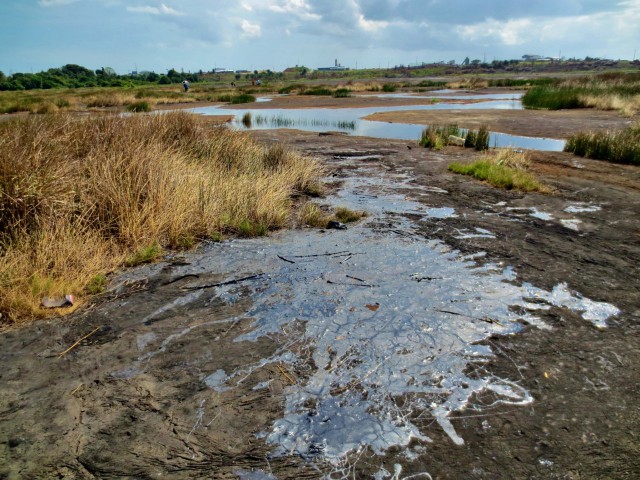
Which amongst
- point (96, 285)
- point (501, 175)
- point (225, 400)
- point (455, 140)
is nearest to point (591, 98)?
point (455, 140)

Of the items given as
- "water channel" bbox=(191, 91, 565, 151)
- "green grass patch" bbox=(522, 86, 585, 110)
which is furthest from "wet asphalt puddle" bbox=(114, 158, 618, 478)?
"green grass patch" bbox=(522, 86, 585, 110)

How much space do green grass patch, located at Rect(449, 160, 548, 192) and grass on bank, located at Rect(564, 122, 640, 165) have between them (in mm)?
4023

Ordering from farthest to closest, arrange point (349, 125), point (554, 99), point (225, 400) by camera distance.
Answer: point (554, 99) → point (349, 125) → point (225, 400)

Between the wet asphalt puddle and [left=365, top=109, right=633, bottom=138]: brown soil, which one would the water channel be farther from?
the wet asphalt puddle

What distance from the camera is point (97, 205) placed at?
582 centimetres

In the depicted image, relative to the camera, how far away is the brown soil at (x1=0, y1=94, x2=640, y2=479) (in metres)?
2.61

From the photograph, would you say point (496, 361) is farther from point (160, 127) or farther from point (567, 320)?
point (160, 127)

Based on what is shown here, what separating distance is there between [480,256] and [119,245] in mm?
4575

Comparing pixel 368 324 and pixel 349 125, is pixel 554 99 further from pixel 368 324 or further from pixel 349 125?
pixel 368 324

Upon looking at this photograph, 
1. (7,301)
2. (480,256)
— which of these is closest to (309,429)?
(7,301)

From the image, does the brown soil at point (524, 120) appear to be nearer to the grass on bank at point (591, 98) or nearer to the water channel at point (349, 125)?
the water channel at point (349, 125)

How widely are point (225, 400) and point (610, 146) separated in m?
13.6

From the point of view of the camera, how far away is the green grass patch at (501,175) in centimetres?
927

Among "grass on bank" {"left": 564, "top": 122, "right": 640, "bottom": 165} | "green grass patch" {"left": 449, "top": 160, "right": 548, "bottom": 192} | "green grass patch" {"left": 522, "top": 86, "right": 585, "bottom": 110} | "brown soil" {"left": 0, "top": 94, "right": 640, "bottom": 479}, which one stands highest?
"green grass patch" {"left": 522, "top": 86, "right": 585, "bottom": 110}
